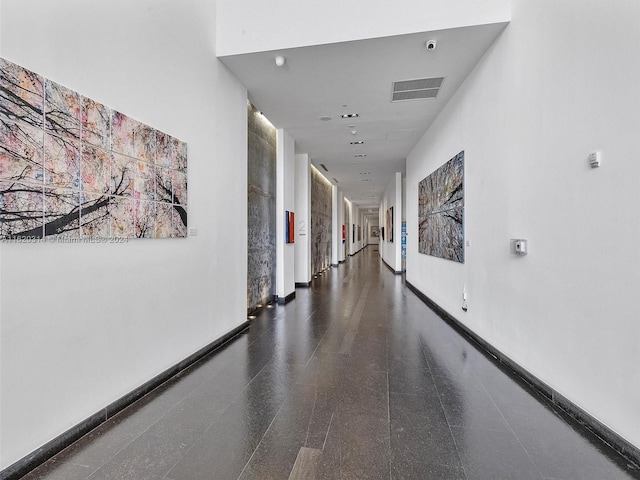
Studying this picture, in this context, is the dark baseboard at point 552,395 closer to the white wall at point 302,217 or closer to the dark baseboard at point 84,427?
the dark baseboard at point 84,427

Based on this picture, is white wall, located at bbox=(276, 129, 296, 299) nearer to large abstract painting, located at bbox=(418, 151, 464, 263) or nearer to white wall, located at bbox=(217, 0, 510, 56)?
white wall, located at bbox=(217, 0, 510, 56)

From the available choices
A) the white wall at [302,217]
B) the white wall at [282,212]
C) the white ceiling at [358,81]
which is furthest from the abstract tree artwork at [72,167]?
the white wall at [302,217]

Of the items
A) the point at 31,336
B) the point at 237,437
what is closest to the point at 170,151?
the point at 31,336

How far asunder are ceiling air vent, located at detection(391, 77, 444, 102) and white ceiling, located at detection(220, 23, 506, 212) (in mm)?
106

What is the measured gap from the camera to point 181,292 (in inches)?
131

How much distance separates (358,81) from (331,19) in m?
1.04

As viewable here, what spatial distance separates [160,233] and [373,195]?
16.1m

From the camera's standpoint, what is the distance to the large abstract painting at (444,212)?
484 cm

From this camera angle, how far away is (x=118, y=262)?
2.53 m

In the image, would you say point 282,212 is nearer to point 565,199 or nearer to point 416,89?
point 416,89

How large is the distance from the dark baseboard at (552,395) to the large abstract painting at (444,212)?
1.28 metres

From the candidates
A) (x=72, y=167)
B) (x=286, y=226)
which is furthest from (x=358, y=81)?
(x=72, y=167)

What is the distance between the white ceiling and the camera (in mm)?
3730

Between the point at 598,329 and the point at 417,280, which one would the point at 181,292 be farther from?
the point at 417,280
